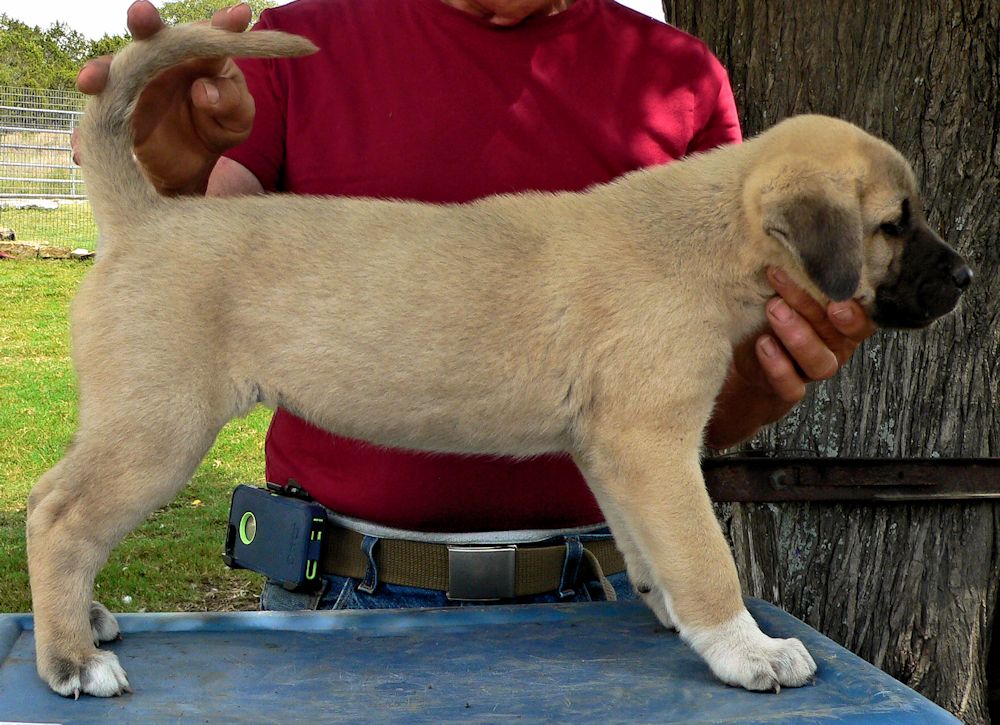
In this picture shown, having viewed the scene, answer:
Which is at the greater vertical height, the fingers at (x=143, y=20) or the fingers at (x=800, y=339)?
the fingers at (x=143, y=20)

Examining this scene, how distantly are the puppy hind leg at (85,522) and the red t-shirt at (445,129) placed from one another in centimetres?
87

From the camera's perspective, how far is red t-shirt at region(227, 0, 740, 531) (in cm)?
348

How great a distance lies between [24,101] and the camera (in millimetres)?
24891

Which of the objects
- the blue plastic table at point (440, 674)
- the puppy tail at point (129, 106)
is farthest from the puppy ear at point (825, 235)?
the puppy tail at point (129, 106)

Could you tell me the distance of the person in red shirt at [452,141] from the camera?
11.4 feet

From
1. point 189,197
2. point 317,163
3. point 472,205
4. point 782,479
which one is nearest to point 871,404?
point 782,479

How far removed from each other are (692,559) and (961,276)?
3.74 feet

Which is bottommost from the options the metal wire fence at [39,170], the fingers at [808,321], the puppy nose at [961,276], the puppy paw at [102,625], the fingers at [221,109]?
the metal wire fence at [39,170]

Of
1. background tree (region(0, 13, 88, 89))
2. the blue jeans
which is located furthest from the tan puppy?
background tree (region(0, 13, 88, 89))

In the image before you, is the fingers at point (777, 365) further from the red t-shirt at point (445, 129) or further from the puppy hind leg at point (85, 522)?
the puppy hind leg at point (85, 522)

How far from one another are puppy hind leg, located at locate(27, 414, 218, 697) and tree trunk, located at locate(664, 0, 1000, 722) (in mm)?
2638

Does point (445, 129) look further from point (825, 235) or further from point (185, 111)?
point (825, 235)

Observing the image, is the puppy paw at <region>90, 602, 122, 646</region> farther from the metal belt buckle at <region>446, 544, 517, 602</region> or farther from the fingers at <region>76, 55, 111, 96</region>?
the fingers at <region>76, 55, 111, 96</region>

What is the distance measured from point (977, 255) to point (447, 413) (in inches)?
94.5
